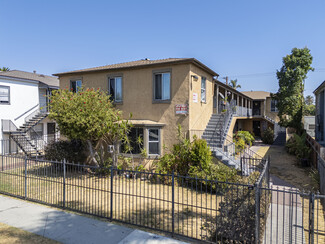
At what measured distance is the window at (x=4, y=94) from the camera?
19.5 metres

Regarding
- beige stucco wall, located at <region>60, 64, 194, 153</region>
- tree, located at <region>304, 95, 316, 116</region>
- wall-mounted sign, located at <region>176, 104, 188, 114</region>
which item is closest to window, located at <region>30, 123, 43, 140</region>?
beige stucco wall, located at <region>60, 64, 194, 153</region>

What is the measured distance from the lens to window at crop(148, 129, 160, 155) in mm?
13359

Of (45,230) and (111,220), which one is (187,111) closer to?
(111,220)

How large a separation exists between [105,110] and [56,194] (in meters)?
4.93

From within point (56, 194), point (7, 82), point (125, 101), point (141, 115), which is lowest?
point (56, 194)

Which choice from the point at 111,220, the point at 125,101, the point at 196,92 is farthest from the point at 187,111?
the point at 111,220

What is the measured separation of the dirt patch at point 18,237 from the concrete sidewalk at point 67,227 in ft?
0.50

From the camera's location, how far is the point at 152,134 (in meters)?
13.4

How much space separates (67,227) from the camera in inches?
255

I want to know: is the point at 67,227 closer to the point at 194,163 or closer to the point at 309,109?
the point at 194,163

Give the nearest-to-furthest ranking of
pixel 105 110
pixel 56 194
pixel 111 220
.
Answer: pixel 111 220, pixel 56 194, pixel 105 110

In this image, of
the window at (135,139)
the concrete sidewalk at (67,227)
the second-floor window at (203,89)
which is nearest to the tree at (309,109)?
the second-floor window at (203,89)

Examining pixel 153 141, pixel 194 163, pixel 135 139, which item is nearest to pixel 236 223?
pixel 194 163

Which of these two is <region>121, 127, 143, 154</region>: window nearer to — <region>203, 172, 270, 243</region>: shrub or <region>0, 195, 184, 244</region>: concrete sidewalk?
<region>0, 195, 184, 244</region>: concrete sidewalk
